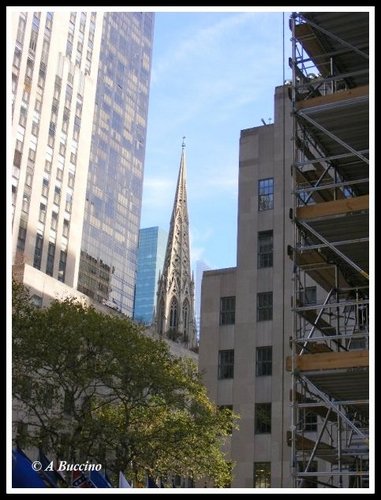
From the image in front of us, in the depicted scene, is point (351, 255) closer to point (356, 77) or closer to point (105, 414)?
point (356, 77)

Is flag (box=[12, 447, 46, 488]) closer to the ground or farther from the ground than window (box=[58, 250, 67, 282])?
closer to the ground

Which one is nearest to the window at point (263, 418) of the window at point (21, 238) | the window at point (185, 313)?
the window at point (21, 238)

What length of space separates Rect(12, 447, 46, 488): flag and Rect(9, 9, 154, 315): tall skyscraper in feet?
123

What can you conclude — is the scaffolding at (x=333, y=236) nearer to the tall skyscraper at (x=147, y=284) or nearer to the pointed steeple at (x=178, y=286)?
the pointed steeple at (x=178, y=286)

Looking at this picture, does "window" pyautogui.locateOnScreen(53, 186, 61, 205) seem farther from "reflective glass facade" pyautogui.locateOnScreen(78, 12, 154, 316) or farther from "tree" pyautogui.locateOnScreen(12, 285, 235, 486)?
"tree" pyautogui.locateOnScreen(12, 285, 235, 486)

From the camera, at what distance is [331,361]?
2061 centimetres

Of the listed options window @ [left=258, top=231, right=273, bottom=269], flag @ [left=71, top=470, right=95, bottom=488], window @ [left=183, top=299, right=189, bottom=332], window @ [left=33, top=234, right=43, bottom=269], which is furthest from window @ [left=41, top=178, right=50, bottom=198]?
flag @ [left=71, top=470, right=95, bottom=488]

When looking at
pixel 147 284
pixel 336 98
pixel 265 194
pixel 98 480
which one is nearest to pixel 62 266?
pixel 265 194

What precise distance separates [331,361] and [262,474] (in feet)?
68.4

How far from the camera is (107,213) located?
126 meters

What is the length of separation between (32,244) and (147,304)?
9898 centimetres

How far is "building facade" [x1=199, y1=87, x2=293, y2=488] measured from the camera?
1576 inches
